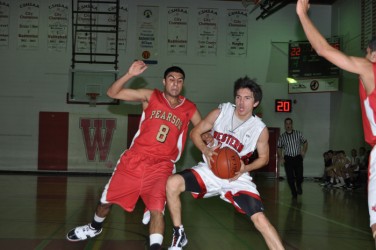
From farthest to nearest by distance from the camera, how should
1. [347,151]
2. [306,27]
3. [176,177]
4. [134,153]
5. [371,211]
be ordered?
[347,151], [134,153], [176,177], [306,27], [371,211]

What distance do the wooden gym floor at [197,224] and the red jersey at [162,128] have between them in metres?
1.04

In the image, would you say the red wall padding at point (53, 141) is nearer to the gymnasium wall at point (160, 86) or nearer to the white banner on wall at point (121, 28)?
the gymnasium wall at point (160, 86)

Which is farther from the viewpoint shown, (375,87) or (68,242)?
(68,242)

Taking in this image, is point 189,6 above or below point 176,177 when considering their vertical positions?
above

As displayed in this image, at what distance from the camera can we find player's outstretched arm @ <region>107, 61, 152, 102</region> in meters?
4.90

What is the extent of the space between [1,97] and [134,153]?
13.7 m

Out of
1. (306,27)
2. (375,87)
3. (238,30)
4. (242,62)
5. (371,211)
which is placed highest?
(238,30)

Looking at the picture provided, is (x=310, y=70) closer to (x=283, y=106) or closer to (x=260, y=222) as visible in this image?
(x=283, y=106)

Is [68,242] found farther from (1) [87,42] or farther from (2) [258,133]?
(1) [87,42]

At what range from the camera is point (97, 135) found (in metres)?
17.4

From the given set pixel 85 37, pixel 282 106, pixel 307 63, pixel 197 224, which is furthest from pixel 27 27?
pixel 197 224

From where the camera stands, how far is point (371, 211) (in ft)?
10.1

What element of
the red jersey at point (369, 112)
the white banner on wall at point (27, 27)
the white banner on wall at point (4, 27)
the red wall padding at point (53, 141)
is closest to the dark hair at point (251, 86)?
the red jersey at point (369, 112)

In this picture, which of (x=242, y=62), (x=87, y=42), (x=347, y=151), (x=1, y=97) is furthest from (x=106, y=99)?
(x=347, y=151)
